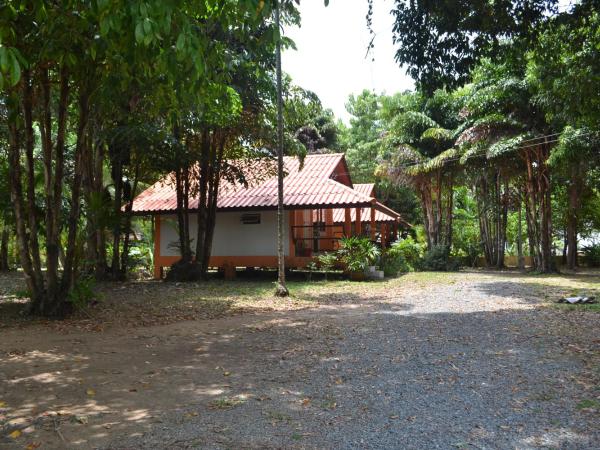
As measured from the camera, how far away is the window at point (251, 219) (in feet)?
66.6

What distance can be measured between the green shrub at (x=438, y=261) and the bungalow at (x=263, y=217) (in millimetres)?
4837

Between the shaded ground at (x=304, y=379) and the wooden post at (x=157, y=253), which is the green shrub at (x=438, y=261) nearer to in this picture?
the wooden post at (x=157, y=253)

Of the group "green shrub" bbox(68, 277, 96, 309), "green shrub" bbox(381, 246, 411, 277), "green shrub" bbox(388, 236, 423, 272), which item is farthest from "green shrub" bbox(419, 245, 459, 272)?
"green shrub" bbox(68, 277, 96, 309)

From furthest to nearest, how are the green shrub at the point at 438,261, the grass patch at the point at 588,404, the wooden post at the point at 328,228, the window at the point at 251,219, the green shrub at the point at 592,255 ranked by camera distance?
the green shrub at the point at 592,255
the green shrub at the point at 438,261
the wooden post at the point at 328,228
the window at the point at 251,219
the grass patch at the point at 588,404

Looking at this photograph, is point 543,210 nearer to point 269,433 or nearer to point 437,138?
point 437,138

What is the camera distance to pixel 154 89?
8.62 m

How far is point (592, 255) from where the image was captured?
26.4m

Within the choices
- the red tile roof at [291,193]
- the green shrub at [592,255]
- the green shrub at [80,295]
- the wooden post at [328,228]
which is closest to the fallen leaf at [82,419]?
the green shrub at [80,295]

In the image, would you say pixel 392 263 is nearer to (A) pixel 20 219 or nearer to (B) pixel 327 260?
(B) pixel 327 260

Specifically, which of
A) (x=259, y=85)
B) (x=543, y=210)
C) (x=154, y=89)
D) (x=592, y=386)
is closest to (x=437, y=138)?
(x=543, y=210)

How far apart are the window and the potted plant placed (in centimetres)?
369

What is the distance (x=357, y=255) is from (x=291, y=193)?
135 inches

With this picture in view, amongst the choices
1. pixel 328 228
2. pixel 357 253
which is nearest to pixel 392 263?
pixel 357 253

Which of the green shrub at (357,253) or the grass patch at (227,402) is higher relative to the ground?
the green shrub at (357,253)
